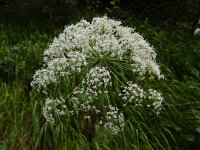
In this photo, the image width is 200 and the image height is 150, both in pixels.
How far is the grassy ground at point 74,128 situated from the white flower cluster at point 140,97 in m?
0.16

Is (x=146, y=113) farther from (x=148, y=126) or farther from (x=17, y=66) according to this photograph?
(x=17, y=66)

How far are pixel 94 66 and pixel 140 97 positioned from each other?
2.50 feet

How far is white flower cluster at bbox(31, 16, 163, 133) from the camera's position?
18.6 ft

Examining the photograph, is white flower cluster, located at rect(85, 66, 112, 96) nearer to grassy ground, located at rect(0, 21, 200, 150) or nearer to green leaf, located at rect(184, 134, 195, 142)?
grassy ground, located at rect(0, 21, 200, 150)

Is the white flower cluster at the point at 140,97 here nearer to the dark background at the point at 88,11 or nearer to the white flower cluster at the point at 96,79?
the white flower cluster at the point at 96,79

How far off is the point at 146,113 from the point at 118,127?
22.8 inches

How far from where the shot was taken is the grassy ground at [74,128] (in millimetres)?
5523

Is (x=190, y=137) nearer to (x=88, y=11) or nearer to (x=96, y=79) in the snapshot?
(x=96, y=79)

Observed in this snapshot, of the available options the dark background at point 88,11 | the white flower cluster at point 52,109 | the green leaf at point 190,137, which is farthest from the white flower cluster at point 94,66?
the dark background at point 88,11

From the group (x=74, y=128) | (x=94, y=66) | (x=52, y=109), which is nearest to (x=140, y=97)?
(x=94, y=66)

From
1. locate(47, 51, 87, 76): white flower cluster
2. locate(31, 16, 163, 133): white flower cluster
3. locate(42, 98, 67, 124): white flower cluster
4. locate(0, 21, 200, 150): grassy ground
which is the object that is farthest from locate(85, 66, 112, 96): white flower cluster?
locate(0, 21, 200, 150): grassy ground

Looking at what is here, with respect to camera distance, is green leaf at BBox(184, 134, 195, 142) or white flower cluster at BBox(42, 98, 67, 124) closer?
white flower cluster at BBox(42, 98, 67, 124)

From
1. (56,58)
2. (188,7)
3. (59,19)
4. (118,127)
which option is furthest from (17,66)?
(188,7)

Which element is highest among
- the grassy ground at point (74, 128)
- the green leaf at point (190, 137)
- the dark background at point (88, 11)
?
the dark background at point (88, 11)
